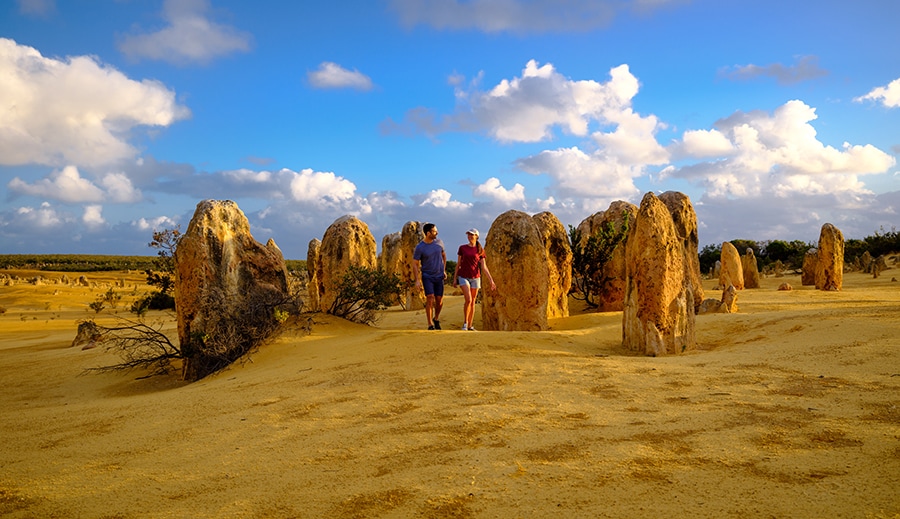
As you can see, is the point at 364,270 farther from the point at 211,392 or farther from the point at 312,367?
the point at 211,392

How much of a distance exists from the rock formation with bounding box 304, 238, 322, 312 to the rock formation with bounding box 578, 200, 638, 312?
795cm

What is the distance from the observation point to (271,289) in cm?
901

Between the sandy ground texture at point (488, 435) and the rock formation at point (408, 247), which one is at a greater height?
the rock formation at point (408, 247)

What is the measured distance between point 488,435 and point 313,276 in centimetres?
1548

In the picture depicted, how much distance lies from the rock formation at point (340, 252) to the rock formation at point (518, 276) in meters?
5.96

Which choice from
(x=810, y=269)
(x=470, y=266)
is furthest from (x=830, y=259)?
(x=470, y=266)

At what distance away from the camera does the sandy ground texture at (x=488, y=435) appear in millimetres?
2793

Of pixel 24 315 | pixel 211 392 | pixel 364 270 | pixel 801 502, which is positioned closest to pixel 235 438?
pixel 211 392

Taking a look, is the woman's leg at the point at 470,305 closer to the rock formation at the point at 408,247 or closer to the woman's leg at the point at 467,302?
the woman's leg at the point at 467,302

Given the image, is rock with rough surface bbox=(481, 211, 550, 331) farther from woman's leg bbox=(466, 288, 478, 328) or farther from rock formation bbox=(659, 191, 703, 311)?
rock formation bbox=(659, 191, 703, 311)

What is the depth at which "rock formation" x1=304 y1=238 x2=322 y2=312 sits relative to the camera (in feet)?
56.3

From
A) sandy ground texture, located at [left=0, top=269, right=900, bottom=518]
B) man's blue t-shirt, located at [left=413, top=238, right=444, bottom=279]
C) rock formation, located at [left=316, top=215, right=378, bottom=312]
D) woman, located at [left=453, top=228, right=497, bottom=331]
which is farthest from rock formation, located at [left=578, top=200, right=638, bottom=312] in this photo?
rock formation, located at [left=316, top=215, right=378, bottom=312]

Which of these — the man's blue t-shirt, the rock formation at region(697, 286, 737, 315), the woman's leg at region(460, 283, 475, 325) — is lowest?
the rock formation at region(697, 286, 737, 315)

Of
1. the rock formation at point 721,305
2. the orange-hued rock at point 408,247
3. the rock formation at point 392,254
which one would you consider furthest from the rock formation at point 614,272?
the rock formation at point 392,254
